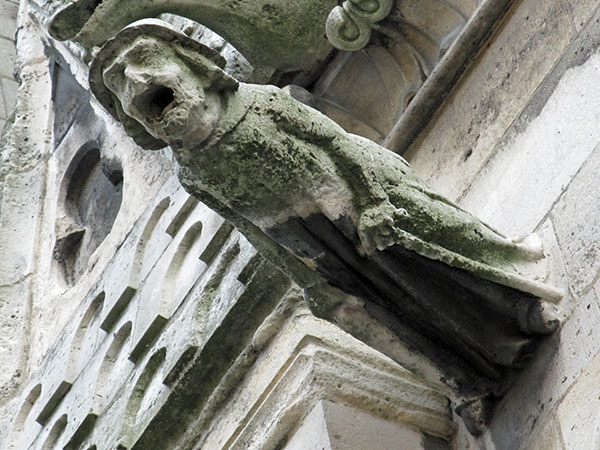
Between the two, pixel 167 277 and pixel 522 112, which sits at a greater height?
pixel 522 112

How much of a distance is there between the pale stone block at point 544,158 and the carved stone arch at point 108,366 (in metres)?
1.57

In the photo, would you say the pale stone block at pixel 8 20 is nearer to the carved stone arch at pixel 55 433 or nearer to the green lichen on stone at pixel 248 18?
Answer: the carved stone arch at pixel 55 433

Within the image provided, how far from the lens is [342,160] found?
10.6ft

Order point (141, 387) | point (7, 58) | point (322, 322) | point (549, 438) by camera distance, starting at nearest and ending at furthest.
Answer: point (549, 438)
point (322, 322)
point (141, 387)
point (7, 58)

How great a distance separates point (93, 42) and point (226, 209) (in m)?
1.35

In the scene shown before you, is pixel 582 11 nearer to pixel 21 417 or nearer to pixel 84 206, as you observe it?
pixel 21 417

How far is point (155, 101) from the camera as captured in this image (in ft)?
10.2

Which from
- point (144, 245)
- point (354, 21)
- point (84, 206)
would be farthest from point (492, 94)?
point (84, 206)

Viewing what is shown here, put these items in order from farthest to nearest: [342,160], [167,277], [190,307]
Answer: [167,277] < [190,307] < [342,160]

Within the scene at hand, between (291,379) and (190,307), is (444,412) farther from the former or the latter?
(190,307)

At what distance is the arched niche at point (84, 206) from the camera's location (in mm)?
6195

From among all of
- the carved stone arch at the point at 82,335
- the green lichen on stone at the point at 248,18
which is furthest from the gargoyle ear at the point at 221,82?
the carved stone arch at the point at 82,335

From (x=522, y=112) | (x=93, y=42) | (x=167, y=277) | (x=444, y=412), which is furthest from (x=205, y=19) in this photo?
(x=444, y=412)

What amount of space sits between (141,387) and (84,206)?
A: 226 cm
